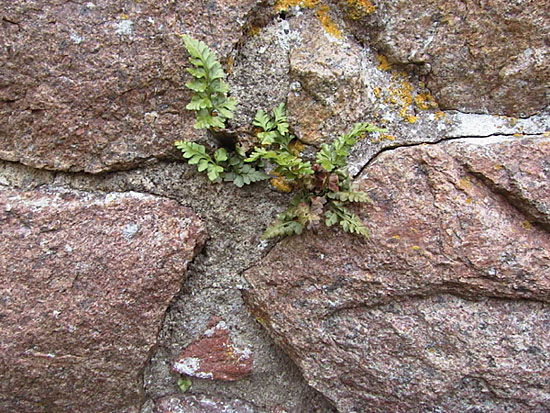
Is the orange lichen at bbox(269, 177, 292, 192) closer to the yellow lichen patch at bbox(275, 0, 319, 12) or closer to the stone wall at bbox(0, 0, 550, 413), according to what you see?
the stone wall at bbox(0, 0, 550, 413)

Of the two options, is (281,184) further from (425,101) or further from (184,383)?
(184,383)

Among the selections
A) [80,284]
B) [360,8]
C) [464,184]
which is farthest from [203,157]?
[464,184]

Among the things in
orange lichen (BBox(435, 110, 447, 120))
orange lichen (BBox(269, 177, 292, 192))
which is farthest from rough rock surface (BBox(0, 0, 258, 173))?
orange lichen (BBox(435, 110, 447, 120))

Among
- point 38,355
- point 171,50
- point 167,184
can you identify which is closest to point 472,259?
point 167,184

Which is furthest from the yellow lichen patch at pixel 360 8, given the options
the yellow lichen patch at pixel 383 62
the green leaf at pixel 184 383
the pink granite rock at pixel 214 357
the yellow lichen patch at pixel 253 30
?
the green leaf at pixel 184 383

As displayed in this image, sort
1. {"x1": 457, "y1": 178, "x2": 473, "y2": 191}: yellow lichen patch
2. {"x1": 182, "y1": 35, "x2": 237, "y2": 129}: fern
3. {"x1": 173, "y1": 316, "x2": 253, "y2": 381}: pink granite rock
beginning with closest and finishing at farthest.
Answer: {"x1": 182, "y1": 35, "x2": 237, "y2": 129}: fern
{"x1": 457, "y1": 178, "x2": 473, "y2": 191}: yellow lichen patch
{"x1": 173, "y1": 316, "x2": 253, "y2": 381}: pink granite rock

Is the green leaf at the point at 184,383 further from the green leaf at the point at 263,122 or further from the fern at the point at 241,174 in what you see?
the green leaf at the point at 263,122

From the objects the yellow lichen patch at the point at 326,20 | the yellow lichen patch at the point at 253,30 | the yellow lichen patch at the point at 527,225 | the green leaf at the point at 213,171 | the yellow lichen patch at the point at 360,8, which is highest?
the yellow lichen patch at the point at 360,8
